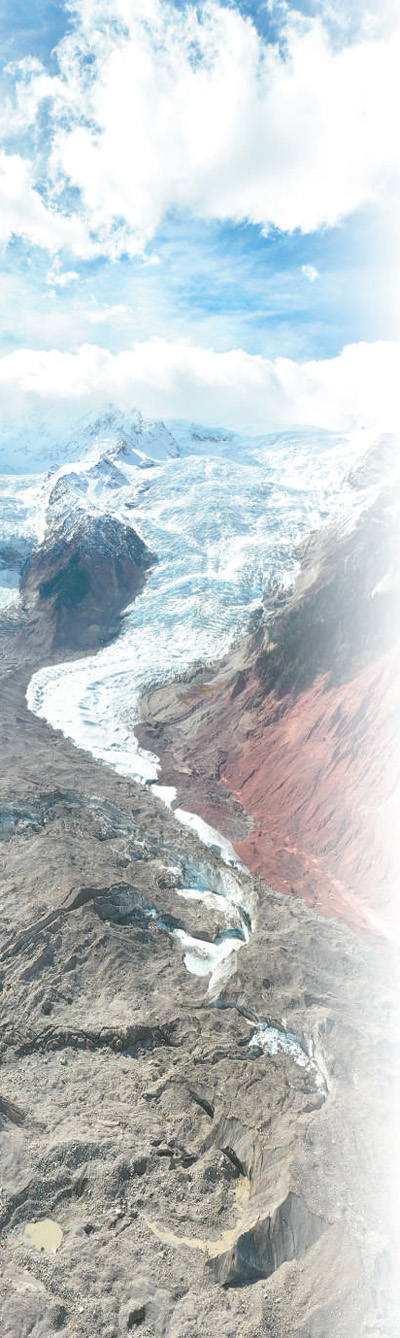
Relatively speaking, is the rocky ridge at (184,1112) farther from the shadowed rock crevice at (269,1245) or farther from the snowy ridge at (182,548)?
the snowy ridge at (182,548)

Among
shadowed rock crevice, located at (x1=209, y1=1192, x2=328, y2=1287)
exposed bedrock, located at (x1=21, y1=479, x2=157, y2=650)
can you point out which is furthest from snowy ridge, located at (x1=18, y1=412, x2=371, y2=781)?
shadowed rock crevice, located at (x1=209, y1=1192, x2=328, y2=1287)

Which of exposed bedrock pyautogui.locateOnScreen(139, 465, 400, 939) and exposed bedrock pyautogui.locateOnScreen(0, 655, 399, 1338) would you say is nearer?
exposed bedrock pyautogui.locateOnScreen(0, 655, 399, 1338)

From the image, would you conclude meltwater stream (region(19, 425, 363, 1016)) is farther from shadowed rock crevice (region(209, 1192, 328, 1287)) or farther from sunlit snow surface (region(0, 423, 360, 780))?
shadowed rock crevice (region(209, 1192, 328, 1287))

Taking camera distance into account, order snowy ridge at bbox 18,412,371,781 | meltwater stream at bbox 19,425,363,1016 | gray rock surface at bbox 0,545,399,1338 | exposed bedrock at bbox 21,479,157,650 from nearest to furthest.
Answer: gray rock surface at bbox 0,545,399,1338 < meltwater stream at bbox 19,425,363,1016 < snowy ridge at bbox 18,412,371,781 < exposed bedrock at bbox 21,479,157,650

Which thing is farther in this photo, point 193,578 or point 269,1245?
point 193,578

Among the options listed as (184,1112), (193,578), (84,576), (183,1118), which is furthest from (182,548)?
(183,1118)

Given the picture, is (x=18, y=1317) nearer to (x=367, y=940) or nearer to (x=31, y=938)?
(x=31, y=938)

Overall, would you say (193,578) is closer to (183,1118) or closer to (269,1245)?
(183,1118)
